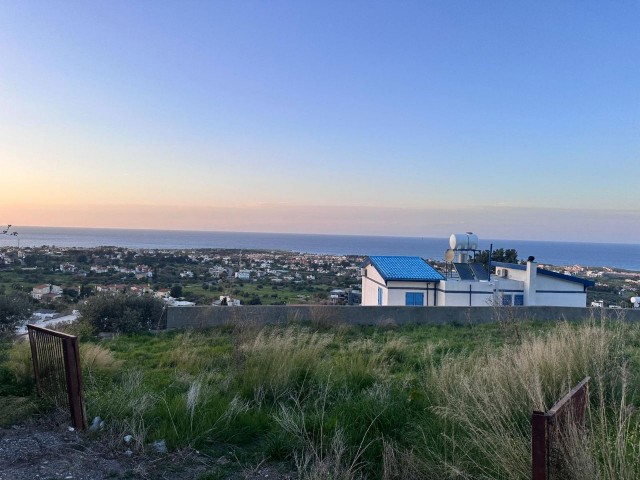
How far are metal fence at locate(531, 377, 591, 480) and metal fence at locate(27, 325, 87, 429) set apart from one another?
414cm

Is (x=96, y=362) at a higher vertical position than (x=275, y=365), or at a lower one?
lower

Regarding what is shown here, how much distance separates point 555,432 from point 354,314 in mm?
13268

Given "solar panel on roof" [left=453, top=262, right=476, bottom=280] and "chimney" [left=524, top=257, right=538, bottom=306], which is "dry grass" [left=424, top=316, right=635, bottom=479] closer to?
"solar panel on roof" [left=453, top=262, right=476, bottom=280]

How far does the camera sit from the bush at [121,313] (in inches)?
592

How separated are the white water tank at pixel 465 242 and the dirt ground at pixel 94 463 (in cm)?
2218

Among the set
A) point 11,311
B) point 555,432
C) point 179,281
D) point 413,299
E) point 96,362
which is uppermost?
point 555,432

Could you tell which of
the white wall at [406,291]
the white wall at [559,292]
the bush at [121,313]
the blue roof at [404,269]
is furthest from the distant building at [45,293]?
the white wall at [559,292]

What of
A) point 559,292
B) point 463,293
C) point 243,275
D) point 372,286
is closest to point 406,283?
point 463,293

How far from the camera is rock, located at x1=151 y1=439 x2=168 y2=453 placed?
179 inches

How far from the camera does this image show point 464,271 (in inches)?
933

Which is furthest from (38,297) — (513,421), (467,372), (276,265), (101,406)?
(276,265)

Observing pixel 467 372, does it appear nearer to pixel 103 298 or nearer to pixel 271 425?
pixel 271 425

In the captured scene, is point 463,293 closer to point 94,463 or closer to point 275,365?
point 275,365

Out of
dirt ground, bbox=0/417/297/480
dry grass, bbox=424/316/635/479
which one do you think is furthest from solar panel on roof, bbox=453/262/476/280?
dirt ground, bbox=0/417/297/480
